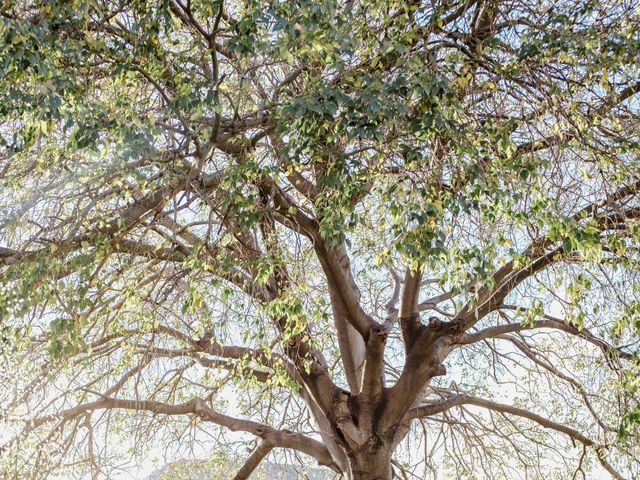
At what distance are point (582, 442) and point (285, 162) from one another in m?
4.93

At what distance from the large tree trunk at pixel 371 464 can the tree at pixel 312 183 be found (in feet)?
0.05

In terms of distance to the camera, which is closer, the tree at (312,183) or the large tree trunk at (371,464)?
the tree at (312,183)

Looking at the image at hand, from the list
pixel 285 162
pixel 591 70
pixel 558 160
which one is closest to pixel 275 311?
pixel 285 162

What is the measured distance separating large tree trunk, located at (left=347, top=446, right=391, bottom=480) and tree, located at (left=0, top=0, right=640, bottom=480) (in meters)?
0.01

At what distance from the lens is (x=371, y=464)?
7203 mm

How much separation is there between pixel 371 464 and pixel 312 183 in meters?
2.70

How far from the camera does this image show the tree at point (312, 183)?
424 centimetres

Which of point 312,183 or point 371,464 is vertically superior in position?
point 312,183

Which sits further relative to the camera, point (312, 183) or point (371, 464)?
point (371, 464)

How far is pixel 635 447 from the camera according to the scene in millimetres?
7121

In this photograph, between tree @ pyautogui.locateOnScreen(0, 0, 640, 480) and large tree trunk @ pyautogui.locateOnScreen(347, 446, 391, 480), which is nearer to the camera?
tree @ pyautogui.locateOnScreen(0, 0, 640, 480)

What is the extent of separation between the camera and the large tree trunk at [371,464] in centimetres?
720

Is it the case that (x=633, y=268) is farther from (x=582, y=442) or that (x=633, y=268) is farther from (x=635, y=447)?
(x=582, y=442)

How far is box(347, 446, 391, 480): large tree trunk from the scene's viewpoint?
7195 mm
